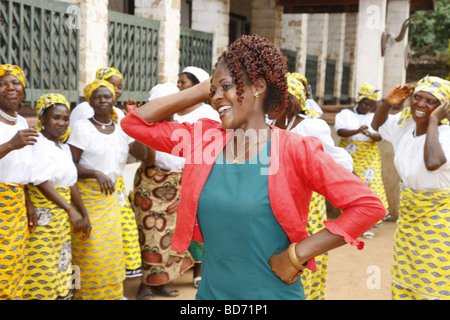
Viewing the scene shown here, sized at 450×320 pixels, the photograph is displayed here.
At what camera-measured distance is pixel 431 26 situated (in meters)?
22.6

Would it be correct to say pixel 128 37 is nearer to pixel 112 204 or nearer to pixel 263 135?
pixel 112 204

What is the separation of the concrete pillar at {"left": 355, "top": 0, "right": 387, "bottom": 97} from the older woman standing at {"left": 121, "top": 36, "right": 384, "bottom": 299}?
→ 809cm

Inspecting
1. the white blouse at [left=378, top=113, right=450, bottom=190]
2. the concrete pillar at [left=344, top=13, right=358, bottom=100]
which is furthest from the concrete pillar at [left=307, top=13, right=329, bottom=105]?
the white blouse at [left=378, top=113, right=450, bottom=190]

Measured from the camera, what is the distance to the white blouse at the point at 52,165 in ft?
11.6

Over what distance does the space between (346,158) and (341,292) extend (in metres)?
2.16

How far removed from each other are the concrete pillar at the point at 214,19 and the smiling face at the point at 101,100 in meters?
4.35

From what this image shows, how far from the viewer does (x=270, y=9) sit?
35.6 feet

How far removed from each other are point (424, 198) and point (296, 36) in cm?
886

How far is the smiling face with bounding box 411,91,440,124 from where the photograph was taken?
3531 mm

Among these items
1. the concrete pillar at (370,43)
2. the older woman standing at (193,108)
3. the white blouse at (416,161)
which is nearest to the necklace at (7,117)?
the older woman standing at (193,108)

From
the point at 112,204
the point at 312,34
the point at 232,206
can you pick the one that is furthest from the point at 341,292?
the point at 312,34

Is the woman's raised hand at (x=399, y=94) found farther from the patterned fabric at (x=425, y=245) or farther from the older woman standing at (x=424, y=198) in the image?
the patterned fabric at (x=425, y=245)

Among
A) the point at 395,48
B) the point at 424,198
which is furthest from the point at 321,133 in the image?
the point at 395,48

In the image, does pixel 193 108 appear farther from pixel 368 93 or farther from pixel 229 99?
pixel 368 93
